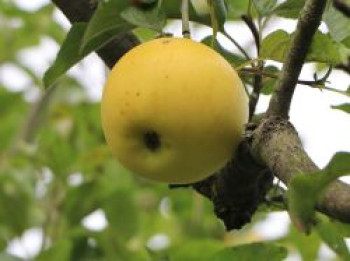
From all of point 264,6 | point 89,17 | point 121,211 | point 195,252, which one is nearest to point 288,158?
point 264,6

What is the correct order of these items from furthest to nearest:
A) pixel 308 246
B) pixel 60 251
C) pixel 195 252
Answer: pixel 308 246 → pixel 60 251 → pixel 195 252

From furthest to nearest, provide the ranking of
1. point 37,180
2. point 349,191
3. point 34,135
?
point 34,135 → point 37,180 → point 349,191

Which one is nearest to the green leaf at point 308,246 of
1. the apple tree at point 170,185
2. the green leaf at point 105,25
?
the apple tree at point 170,185

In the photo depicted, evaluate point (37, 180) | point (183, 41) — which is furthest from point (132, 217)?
point (183, 41)

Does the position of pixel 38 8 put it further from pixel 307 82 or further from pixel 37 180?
pixel 307 82

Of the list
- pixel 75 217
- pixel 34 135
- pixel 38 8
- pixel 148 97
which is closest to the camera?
pixel 148 97

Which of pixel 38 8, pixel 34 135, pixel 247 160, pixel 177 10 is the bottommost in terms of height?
pixel 34 135

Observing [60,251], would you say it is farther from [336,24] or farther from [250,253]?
[336,24]
